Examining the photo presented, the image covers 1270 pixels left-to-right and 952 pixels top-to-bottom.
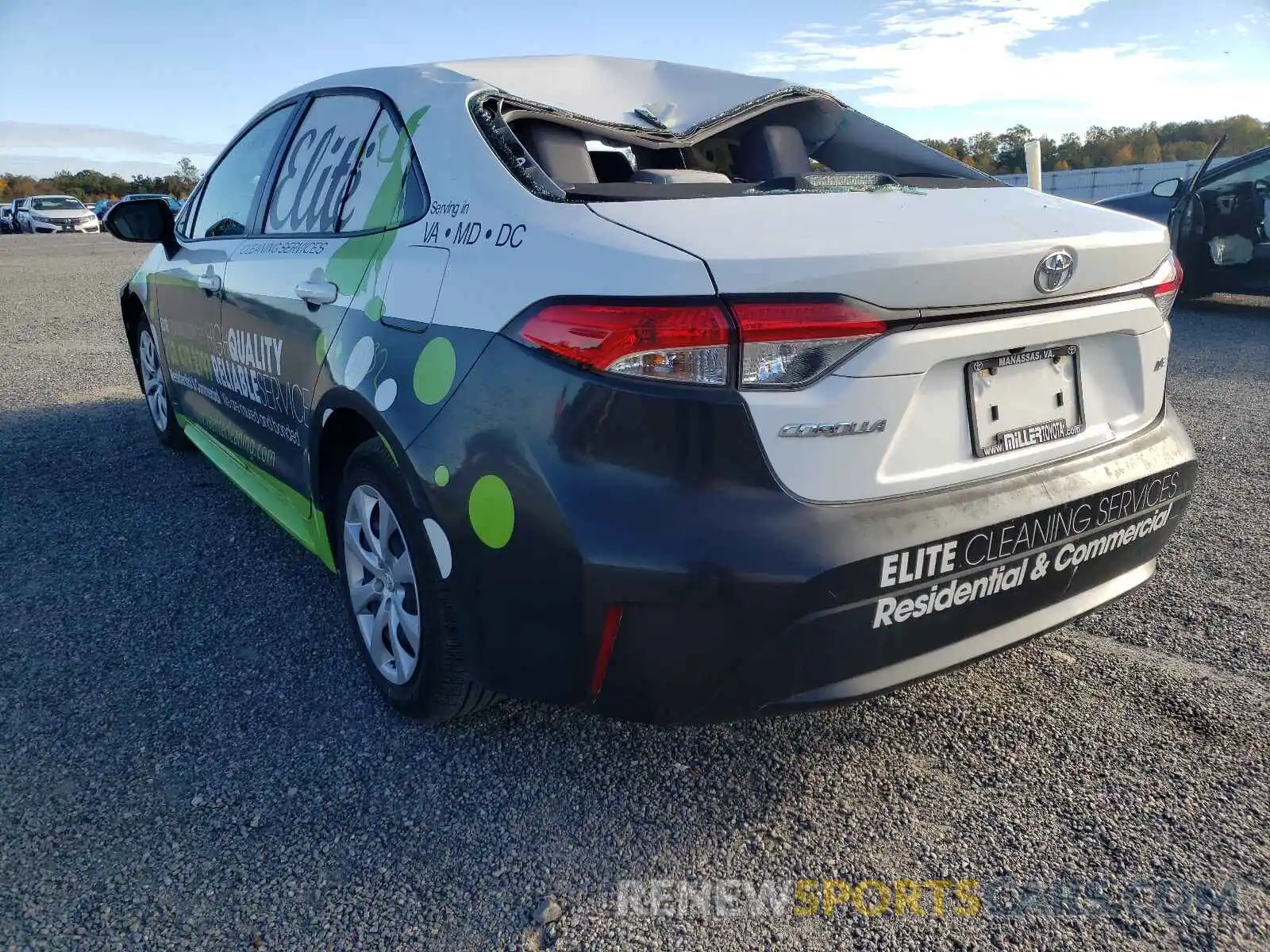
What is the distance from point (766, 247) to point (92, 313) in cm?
1113

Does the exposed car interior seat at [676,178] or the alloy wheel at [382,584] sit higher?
the exposed car interior seat at [676,178]

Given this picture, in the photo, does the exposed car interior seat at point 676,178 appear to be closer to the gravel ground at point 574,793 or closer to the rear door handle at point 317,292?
the rear door handle at point 317,292

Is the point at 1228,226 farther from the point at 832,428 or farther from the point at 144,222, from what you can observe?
the point at 144,222

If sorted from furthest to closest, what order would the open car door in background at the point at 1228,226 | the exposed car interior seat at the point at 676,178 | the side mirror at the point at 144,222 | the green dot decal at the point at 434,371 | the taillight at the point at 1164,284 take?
1. the open car door in background at the point at 1228,226
2. the side mirror at the point at 144,222
3. the exposed car interior seat at the point at 676,178
4. the taillight at the point at 1164,284
5. the green dot decal at the point at 434,371

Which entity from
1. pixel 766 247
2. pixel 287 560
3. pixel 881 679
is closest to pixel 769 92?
pixel 766 247

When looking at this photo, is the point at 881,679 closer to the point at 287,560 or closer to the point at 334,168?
the point at 334,168

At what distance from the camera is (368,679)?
2.74m

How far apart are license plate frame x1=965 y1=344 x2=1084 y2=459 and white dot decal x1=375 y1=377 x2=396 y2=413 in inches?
50.5

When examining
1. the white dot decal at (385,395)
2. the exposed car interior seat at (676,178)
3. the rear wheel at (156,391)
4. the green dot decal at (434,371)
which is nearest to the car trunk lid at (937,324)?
the exposed car interior seat at (676,178)

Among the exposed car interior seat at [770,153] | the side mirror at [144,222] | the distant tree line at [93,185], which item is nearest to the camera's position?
the exposed car interior seat at [770,153]

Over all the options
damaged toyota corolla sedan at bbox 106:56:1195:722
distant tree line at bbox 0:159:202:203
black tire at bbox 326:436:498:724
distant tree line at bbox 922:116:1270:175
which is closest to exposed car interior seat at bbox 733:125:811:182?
damaged toyota corolla sedan at bbox 106:56:1195:722

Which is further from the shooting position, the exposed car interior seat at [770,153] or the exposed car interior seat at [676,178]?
the exposed car interior seat at [770,153]

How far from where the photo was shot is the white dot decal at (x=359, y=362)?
2.32 m

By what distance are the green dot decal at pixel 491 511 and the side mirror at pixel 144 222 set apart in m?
2.88
